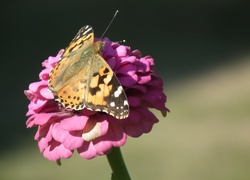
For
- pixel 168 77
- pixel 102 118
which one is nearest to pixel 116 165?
pixel 102 118

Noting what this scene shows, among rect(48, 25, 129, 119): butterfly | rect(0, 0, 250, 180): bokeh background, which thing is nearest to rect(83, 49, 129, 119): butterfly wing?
rect(48, 25, 129, 119): butterfly

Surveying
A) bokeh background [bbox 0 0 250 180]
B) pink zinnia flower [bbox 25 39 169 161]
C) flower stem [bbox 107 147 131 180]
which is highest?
bokeh background [bbox 0 0 250 180]

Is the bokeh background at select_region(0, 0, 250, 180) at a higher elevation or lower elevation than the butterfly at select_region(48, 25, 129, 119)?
higher

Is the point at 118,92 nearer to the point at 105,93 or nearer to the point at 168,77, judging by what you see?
the point at 105,93

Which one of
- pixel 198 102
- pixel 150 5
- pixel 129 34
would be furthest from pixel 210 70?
pixel 150 5

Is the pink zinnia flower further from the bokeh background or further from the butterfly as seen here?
the bokeh background

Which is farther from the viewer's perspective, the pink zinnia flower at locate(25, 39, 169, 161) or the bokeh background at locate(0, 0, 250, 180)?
the bokeh background at locate(0, 0, 250, 180)
